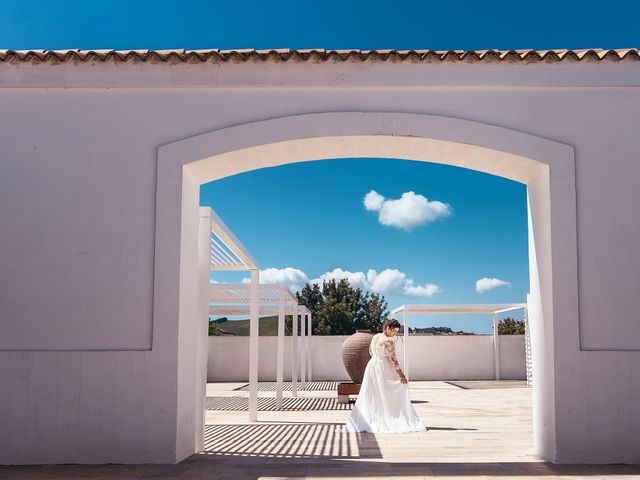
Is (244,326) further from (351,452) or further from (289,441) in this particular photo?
(351,452)

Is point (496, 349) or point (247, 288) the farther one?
point (496, 349)

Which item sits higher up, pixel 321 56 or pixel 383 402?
pixel 321 56

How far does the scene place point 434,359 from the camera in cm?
2422

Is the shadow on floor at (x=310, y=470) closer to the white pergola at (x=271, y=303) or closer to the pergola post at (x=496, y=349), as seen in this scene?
the white pergola at (x=271, y=303)

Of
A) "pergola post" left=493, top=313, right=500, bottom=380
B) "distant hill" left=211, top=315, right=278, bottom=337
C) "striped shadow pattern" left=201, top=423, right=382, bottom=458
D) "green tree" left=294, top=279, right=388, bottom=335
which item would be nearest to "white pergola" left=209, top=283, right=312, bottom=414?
"striped shadow pattern" left=201, top=423, right=382, bottom=458

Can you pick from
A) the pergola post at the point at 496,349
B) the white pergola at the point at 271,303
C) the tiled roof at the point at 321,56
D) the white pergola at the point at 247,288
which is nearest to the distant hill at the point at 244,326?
the pergola post at the point at 496,349

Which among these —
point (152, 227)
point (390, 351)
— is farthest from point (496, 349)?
point (152, 227)

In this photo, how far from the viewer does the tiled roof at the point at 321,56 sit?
697cm

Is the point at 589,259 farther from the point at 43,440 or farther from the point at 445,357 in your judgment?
the point at 445,357

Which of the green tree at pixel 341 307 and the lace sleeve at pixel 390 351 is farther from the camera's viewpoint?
the green tree at pixel 341 307

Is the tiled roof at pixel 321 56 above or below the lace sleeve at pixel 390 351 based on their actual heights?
above

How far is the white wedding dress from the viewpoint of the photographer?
980 centimetres

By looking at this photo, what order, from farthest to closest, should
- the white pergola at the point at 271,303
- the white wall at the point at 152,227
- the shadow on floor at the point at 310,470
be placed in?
the white pergola at the point at 271,303 → the white wall at the point at 152,227 → the shadow on floor at the point at 310,470

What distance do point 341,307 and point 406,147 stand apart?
33610 mm
